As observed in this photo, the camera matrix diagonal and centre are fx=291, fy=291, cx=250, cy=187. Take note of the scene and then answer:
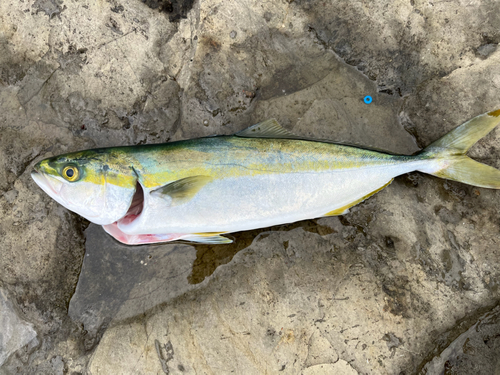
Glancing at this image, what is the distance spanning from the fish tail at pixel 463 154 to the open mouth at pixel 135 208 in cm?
239

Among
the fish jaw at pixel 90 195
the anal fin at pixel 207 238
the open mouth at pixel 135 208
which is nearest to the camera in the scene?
the fish jaw at pixel 90 195

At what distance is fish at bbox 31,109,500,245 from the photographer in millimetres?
2176

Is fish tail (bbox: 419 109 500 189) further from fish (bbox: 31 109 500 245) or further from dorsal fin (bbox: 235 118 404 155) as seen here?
dorsal fin (bbox: 235 118 404 155)

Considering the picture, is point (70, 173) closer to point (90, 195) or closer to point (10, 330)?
point (90, 195)

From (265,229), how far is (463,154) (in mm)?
1855

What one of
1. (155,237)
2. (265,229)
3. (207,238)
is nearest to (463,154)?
(265,229)

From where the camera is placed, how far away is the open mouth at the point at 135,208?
7.64 ft

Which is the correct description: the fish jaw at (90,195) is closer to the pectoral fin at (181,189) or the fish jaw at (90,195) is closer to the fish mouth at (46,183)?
the fish mouth at (46,183)

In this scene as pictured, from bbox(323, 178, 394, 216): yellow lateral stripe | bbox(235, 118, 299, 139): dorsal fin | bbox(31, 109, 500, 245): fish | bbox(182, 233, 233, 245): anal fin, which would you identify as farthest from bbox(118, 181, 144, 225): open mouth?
bbox(323, 178, 394, 216): yellow lateral stripe

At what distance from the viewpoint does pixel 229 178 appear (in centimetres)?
228

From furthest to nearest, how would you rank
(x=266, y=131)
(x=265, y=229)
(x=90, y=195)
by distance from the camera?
(x=265, y=229) < (x=266, y=131) < (x=90, y=195)

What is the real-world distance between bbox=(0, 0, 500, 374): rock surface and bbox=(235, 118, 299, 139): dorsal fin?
39 cm

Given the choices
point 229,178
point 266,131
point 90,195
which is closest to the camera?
point 90,195

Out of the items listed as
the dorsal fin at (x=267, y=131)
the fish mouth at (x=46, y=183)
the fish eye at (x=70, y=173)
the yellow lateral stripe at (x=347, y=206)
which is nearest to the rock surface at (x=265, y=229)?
the yellow lateral stripe at (x=347, y=206)
